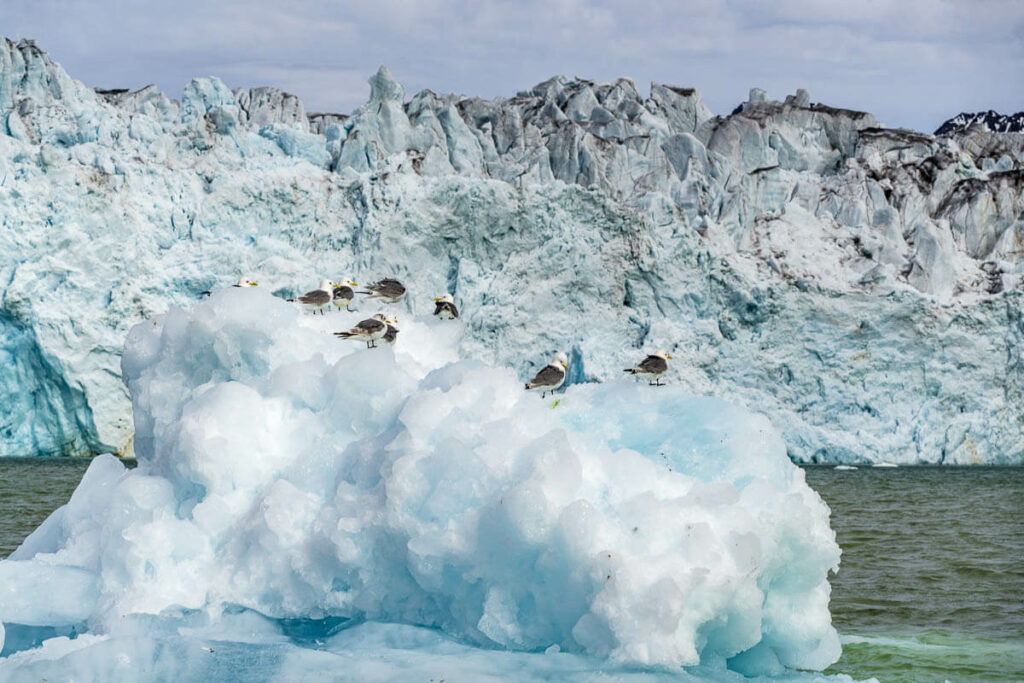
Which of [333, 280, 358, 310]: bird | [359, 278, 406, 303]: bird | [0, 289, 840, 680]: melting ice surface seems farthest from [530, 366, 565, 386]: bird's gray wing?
[333, 280, 358, 310]: bird

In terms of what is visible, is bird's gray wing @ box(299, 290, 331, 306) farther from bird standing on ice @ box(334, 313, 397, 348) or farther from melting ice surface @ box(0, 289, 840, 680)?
melting ice surface @ box(0, 289, 840, 680)

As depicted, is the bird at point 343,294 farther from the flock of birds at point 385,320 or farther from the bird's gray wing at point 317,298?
the bird's gray wing at point 317,298

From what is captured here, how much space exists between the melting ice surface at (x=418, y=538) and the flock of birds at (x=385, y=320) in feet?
1.27

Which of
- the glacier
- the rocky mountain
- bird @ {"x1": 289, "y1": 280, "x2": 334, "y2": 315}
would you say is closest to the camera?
bird @ {"x1": 289, "y1": 280, "x2": 334, "y2": 315}

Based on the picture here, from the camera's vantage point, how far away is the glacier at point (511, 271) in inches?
842

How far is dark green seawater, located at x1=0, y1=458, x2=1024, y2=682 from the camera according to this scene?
21.3 ft

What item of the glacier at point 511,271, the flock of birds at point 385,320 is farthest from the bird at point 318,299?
the glacier at point 511,271

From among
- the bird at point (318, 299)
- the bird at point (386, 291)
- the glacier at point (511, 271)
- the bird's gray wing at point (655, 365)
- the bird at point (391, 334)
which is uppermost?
the bird at point (391, 334)

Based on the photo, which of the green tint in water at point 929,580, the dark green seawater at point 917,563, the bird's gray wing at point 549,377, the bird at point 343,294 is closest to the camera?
the green tint in water at point 929,580

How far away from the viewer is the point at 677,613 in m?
4.10

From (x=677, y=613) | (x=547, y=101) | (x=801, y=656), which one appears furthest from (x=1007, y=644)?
(x=547, y=101)

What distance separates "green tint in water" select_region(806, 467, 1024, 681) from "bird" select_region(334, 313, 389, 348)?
111 inches

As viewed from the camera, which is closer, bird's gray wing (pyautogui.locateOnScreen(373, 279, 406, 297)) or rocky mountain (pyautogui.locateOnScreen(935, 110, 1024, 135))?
bird's gray wing (pyautogui.locateOnScreen(373, 279, 406, 297))

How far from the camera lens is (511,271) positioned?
23250 millimetres
